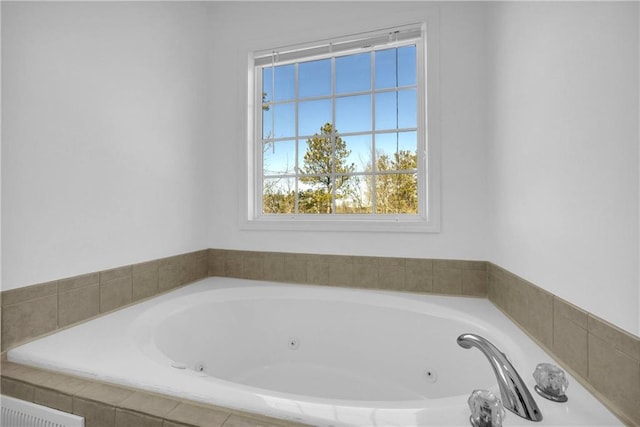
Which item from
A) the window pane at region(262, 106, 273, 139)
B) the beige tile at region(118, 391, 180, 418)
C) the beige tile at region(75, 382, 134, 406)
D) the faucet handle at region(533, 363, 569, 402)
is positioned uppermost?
the window pane at region(262, 106, 273, 139)

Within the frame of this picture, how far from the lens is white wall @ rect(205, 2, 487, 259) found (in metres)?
1.74

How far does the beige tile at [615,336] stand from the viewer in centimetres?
69

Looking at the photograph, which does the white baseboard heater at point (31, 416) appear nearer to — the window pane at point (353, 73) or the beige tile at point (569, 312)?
the beige tile at point (569, 312)

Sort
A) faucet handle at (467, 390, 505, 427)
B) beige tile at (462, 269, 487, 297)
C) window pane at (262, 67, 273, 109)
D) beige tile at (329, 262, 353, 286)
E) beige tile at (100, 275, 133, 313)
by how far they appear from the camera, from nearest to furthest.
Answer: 1. faucet handle at (467, 390, 505, 427)
2. beige tile at (100, 275, 133, 313)
3. beige tile at (462, 269, 487, 297)
4. beige tile at (329, 262, 353, 286)
5. window pane at (262, 67, 273, 109)

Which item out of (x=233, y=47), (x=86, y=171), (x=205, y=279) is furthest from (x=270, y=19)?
(x=205, y=279)

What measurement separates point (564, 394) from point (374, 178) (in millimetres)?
1466

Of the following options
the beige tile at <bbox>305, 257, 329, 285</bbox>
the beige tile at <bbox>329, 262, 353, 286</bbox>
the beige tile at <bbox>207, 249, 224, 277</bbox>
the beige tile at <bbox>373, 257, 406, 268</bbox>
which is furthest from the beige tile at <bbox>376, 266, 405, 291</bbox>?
the beige tile at <bbox>207, 249, 224, 277</bbox>

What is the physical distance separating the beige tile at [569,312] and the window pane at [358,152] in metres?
1.29

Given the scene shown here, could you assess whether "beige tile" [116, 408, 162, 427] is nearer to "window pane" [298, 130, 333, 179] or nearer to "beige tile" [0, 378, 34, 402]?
"beige tile" [0, 378, 34, 402]

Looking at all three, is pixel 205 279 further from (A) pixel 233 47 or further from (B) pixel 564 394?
(B) pixel 564 394

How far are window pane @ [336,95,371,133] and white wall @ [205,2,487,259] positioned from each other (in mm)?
415

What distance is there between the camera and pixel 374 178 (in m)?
2.04

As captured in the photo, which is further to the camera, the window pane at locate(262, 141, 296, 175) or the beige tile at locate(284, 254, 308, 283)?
the window pane at locate(262, 141, 296, 175)

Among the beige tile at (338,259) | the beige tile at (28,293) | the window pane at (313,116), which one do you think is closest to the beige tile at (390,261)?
the beige tile at (338,259)
